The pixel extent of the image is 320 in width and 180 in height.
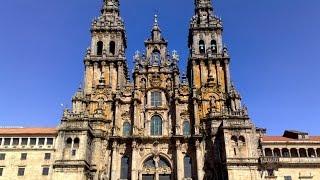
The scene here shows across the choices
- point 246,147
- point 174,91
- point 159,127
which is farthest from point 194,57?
point 246,147

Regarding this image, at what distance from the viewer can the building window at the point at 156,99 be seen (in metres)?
58.2

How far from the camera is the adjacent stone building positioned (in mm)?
51219

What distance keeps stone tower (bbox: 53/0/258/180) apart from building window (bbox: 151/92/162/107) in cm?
10

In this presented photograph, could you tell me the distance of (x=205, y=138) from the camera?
177ft

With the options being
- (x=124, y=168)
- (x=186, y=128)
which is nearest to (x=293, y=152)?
(x=186, y=128)

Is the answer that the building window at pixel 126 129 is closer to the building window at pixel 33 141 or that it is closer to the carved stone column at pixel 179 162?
the carved stone column at pixel 179 162

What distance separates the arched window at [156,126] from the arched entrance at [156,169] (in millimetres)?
3574

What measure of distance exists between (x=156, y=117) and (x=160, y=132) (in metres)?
2.37

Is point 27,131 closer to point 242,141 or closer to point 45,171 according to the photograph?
point 45,171

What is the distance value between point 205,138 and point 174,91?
8.69 metres

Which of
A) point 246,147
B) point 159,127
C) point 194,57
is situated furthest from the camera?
point 194,57

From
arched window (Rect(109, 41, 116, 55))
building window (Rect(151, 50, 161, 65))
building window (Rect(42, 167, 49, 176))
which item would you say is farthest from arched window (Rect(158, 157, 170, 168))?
arched window (Rect(109, 41, 116, 55))

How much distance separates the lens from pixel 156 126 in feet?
186

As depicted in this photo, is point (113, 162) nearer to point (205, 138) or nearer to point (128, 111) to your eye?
point (128, 111)
